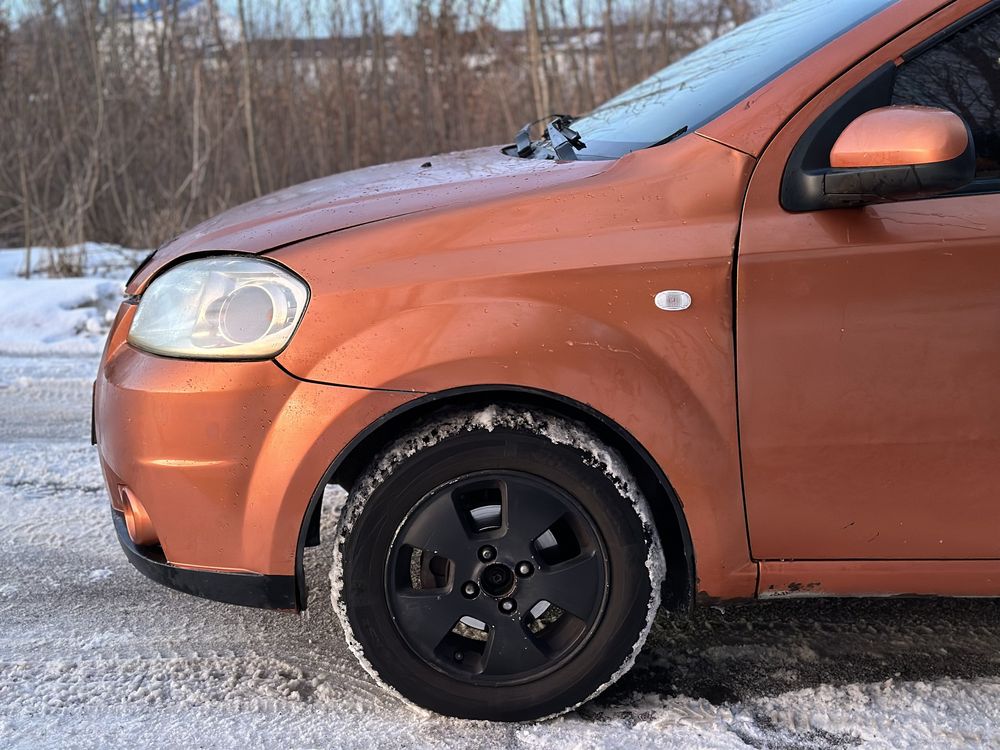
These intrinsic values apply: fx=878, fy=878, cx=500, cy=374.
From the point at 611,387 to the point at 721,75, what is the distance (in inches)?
44.4

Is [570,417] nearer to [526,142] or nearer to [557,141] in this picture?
[557,141]

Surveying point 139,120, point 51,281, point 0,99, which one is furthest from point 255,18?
point 51,281

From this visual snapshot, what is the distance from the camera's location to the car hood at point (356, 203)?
2.07m

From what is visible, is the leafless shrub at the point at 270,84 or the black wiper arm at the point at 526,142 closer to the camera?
the black wiper arm at the point at 526,142

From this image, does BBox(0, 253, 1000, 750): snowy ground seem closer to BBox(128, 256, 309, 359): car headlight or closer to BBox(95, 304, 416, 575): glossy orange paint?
BBox(95, 304, 416, 575): glossy orange paint

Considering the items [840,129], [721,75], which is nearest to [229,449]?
[840,129]

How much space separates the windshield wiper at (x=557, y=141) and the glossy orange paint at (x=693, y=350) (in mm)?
528

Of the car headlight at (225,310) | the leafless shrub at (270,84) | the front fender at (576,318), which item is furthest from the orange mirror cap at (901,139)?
the leafless shrub at (270,84)

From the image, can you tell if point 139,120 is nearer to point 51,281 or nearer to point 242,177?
point 242,177

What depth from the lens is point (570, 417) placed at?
203 cm

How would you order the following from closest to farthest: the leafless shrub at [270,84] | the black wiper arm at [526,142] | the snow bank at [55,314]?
the black wiper arm at [526,142]
the snow bank at [55,314]
the leafless shrub at [270,84]

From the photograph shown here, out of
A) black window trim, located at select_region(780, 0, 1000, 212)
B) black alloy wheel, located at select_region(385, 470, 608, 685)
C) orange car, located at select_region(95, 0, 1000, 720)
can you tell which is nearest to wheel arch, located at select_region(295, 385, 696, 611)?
orange car, located at select_region(95, 0, 1000, 720)

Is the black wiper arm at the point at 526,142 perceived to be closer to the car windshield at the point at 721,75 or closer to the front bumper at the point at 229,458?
the car windshield at the point at 721,75

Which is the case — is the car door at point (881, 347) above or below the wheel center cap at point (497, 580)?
above
